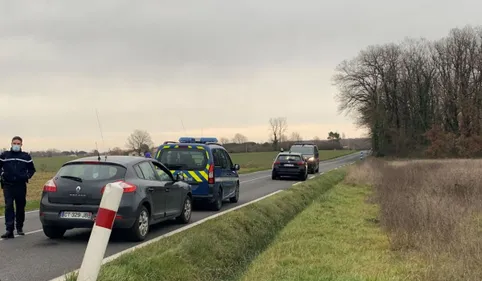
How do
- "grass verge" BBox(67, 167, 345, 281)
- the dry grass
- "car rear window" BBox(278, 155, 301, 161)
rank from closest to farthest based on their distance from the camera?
"grass verge" BBox(67, 167, 345, 281) → the dry grass → "car rear window" BBox(278, 155, 301, 161)

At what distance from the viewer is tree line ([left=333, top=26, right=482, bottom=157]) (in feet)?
211

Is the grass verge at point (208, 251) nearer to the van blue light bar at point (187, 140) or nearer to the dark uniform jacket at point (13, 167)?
the dark uniform jacket at point (13, 167)

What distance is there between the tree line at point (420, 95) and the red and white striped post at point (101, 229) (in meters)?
64.4

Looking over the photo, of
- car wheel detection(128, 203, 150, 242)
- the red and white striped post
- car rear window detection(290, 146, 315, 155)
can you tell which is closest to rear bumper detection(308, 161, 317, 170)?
car rear window detection(290, 146, 315, 155)

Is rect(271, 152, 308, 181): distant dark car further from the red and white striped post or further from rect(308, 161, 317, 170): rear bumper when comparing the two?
the red and white striped post

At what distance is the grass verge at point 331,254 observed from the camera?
22.1ft

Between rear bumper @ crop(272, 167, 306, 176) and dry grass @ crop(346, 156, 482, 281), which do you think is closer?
dry grass @ crop(346, 156, 482, 281)

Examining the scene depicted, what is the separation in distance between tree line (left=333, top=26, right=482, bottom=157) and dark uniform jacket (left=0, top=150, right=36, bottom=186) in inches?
2393

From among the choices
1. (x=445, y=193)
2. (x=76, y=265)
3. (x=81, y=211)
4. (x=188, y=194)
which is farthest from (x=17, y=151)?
(x=445, y=193)

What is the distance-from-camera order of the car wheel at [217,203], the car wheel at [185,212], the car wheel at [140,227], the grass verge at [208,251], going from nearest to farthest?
the grass verge at [208,251]
the car wheel at [140,227]
the car wheel at [185,212]
the car wheel at [217,203]

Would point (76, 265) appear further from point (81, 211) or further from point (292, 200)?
point (292, 200)

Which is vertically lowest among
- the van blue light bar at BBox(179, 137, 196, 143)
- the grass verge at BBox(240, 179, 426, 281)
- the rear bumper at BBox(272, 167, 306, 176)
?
the grass verge at BBox(240, 179, 426, 281)

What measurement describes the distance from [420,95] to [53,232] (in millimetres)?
70289

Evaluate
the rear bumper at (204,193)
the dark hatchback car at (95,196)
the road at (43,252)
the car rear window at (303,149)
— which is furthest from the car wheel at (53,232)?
the car rear window at (303,149)
